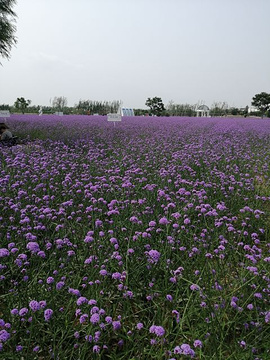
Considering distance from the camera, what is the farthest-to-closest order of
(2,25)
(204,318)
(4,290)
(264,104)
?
(264,104) → (2,25) → (4,290) → (204,318)

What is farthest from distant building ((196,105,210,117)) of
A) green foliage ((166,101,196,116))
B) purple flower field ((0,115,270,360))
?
purple flower field ((0,115,270,360))

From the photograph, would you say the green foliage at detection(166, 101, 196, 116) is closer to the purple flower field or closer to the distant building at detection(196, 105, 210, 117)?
the distant building at detection(196, 105, 210, 117)

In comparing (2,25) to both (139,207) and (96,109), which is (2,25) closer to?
(139,207)

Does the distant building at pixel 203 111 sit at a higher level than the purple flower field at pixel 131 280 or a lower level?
higher

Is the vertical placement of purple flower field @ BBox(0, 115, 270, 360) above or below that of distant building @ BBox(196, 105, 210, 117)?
below

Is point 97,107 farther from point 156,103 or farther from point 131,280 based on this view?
point 131,280

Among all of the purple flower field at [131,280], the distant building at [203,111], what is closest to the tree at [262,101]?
the distant building at [203,111]

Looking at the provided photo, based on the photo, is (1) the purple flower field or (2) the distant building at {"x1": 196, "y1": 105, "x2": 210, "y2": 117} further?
(2) the distant building at {"x1": 196, "y1": 105, "x2": 210, "y2": 117}

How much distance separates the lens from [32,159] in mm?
4973

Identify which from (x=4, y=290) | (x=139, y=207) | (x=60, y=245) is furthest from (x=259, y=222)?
(x=4, y=290)

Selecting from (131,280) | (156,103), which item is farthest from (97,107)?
(131,280)

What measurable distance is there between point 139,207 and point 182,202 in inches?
20.2

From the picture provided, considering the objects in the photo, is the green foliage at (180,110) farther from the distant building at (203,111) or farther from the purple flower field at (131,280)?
the purple flower field at (131,280)

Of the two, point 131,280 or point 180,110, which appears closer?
point 131,280
